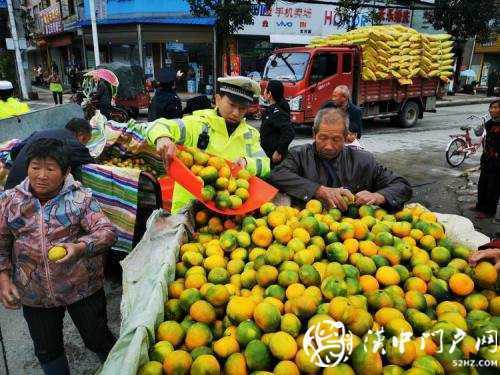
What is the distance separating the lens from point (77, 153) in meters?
3.51

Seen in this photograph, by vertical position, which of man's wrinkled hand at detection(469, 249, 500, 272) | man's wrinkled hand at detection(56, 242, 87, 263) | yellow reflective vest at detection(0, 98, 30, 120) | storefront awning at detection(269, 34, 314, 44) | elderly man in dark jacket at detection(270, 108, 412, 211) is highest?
storefront awning at detection(269, 34, 314, 44)

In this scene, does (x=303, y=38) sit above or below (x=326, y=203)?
above

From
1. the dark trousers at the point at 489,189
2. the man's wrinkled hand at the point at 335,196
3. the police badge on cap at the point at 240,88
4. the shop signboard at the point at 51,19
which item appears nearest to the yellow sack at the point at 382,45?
the dark trousers at the point at 489,189

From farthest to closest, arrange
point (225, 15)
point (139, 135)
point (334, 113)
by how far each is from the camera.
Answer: point (225, 15) < point (139, 135) < point (334, 113)

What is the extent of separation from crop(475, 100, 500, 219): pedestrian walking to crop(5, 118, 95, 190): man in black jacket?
5573mm

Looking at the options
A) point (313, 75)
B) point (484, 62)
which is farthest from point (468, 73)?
point (313, 75)

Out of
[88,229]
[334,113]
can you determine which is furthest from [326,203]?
[88,229]

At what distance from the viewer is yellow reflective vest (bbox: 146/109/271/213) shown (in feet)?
Answer: 8.82

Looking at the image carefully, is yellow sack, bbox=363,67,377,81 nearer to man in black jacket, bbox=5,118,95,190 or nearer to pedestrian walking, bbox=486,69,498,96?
man in black jacket, bbox=5,118,95,190

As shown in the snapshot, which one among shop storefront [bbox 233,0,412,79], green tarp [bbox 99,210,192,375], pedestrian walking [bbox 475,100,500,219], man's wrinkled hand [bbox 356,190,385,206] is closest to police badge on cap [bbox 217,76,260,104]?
green tarp [bbox 99,210,192,375]

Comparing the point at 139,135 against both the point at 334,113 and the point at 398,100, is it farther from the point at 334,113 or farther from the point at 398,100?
the point at 398,100

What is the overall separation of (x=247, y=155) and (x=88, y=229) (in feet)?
4.34

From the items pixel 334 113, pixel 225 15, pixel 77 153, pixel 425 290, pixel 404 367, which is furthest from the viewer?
pixel 225 15

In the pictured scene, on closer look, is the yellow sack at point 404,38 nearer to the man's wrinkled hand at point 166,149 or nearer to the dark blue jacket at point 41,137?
the dark blue jacket at point 41,137
